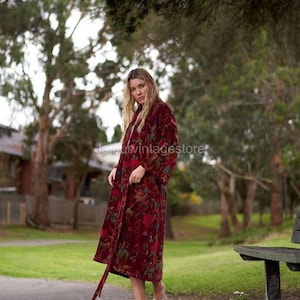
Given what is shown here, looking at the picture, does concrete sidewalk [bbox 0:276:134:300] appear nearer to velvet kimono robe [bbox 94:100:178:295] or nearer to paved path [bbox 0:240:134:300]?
paved path [bbox 0:240:134:300]

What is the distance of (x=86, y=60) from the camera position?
27.0 metres

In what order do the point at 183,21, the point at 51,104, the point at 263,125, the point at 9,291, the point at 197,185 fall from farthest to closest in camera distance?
1. the point at 197,185
2. the point at 51,104
3. the point at 263,125
4. the point at 183,21
5. the point at 9,291

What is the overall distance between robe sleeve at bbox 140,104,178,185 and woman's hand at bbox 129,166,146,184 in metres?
0.04

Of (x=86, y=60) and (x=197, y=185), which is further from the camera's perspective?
(x=197, y=185)

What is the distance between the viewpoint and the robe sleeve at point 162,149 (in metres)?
5.07

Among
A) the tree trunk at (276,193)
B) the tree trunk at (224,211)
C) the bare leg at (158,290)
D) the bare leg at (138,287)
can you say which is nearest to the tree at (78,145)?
the tree trunk at (224,211)

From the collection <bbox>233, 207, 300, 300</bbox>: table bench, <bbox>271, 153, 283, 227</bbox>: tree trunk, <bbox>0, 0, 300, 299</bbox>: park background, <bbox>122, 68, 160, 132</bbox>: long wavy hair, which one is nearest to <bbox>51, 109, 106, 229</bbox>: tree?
<bbox>0, 0, 300, 299</bbox>: park background

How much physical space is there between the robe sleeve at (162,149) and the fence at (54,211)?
2747cm

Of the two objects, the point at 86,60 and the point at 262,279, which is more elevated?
the point at 86,60

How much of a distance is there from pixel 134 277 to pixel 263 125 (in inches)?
964

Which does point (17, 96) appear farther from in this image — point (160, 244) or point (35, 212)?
point (160, 244)

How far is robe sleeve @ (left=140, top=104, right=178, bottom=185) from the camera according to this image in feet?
16.6

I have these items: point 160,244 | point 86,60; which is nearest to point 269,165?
point 86,60

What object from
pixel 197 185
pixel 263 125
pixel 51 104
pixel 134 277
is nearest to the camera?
pixel 134 277
